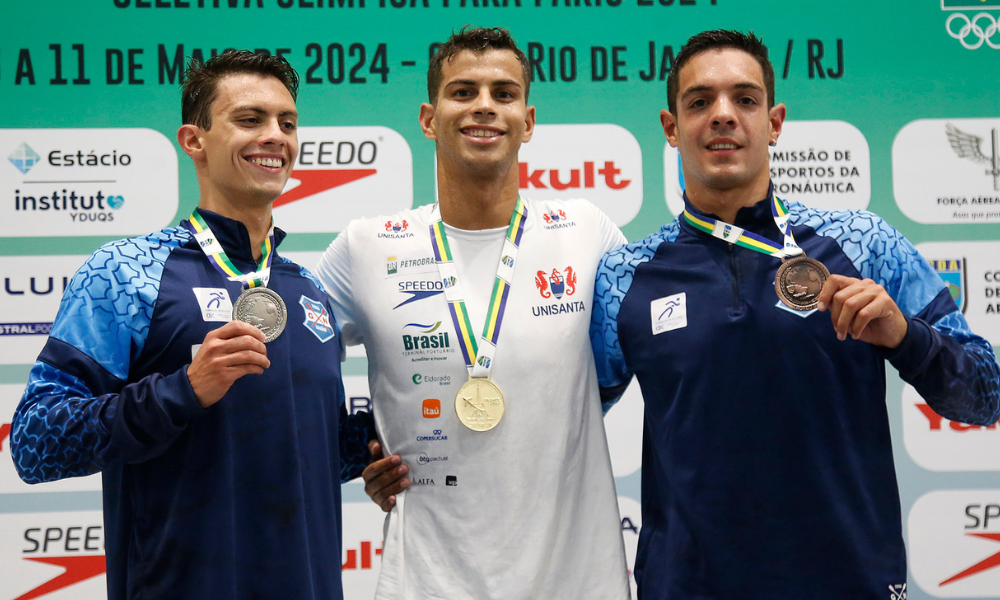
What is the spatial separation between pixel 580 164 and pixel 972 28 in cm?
193

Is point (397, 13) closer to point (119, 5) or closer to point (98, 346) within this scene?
point (119, 5)

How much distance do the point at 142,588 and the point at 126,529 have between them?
0.48 feet

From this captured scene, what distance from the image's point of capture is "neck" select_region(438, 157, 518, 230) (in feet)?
7.77

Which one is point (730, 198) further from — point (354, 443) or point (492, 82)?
point (354, 443)

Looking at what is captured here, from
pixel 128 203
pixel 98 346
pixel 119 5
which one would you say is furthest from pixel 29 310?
pixel 98 346

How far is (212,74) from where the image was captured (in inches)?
90.0

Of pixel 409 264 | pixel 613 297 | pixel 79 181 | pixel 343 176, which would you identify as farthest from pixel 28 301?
pixel 613 297

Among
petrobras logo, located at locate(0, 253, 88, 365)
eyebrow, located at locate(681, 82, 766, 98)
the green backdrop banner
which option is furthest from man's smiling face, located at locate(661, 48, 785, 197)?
petrobras logo, located at locate(0, 253, 88, 365)

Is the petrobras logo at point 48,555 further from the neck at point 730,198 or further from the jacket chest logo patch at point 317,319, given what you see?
the neck at point 730,198

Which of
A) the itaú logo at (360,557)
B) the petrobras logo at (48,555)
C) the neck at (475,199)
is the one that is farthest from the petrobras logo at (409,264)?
the petrobras logo at (48,555)

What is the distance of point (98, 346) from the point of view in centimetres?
190

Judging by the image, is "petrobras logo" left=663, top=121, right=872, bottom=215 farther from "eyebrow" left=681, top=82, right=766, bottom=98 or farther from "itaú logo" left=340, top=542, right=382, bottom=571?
"itaú logo" left=340, top=542, right=382, bottom=571

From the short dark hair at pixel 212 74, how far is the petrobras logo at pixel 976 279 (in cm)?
299

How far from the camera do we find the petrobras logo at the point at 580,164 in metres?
3.70
